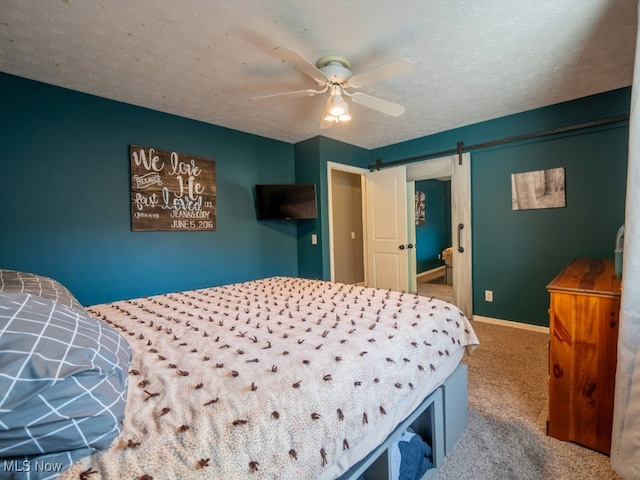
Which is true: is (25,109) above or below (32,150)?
above

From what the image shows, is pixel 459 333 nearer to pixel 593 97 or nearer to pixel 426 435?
pixel 426 435

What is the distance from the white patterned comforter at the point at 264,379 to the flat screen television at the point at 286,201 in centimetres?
197

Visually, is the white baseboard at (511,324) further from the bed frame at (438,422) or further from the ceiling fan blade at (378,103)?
the ceiling fan blade at (378,103)

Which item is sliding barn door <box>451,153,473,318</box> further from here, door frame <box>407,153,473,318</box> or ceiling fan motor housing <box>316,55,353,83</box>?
ceiling fan motor housing <box>316,55,353,83</box>

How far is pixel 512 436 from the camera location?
5.44ft

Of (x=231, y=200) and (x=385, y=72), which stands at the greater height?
(x=385, y=72)

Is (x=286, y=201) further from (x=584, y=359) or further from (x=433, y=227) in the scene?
(x=433, y=227)

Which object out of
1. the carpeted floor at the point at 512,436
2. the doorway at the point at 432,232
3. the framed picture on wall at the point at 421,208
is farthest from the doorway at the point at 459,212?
the framed picture on wall at the point at 421,208

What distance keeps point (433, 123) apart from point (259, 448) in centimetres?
360

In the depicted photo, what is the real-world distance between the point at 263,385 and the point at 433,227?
21.3ft

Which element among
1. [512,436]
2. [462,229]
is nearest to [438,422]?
[512,436]

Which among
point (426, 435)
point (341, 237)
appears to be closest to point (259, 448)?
point (426, 435)

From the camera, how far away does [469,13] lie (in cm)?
166

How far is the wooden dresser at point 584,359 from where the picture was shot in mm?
1459
